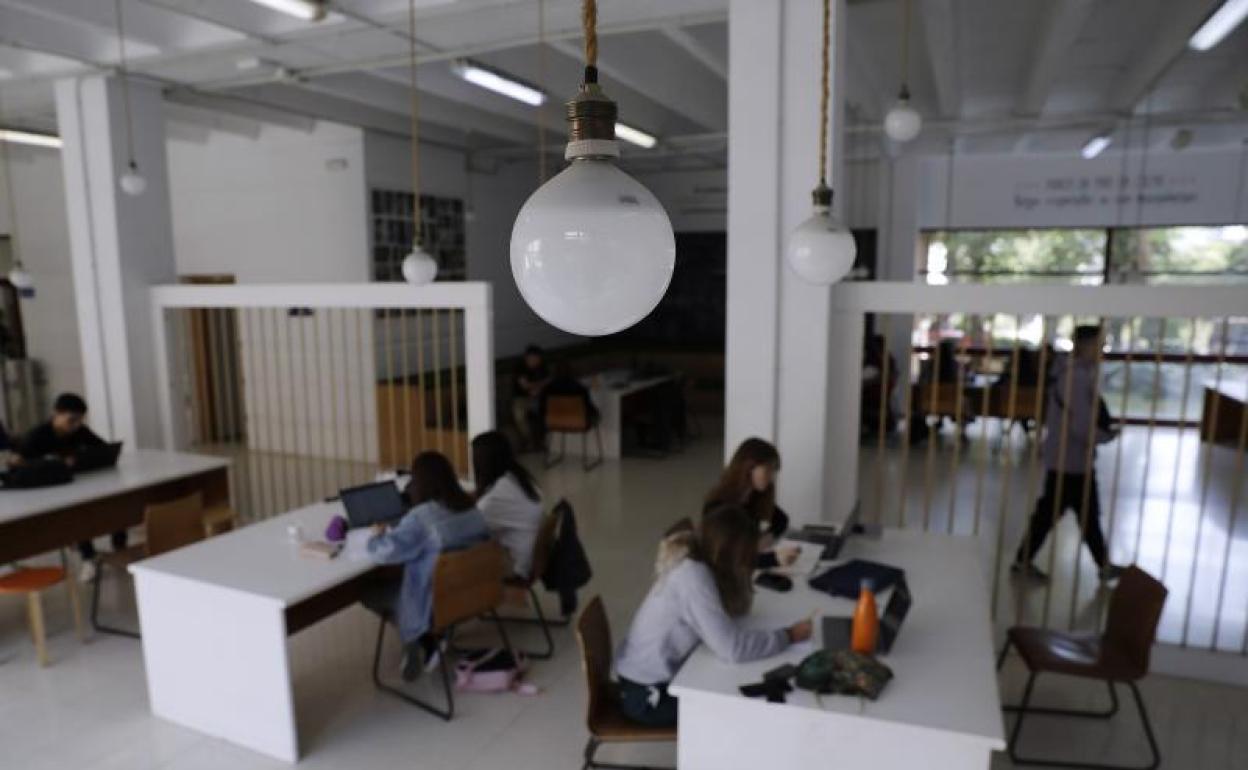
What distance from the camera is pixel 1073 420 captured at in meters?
4.92

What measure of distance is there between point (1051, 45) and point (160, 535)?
643 centimetres

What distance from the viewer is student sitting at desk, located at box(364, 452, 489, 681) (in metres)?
3.66

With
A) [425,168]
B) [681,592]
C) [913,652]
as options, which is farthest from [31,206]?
[913,652]

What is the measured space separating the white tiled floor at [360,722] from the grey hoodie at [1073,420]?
136 cm

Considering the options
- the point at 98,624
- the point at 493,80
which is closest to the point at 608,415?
the point at 493,80

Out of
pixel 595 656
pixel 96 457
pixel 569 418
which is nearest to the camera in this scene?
pixel 595 656

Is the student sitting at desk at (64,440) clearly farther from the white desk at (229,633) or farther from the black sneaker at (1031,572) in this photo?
the black sneaker at (1031,572)

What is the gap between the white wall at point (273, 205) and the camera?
8.66 metres

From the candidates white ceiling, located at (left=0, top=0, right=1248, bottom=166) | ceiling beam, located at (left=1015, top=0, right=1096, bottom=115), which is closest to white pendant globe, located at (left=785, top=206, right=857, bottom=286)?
white ceiling, located at (left=0, top=0, right=1248, bottom=166)

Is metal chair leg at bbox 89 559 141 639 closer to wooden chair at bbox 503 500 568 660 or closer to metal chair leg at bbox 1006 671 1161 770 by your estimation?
wooden chair at bbox 503 500 568 660

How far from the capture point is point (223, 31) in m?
5.37

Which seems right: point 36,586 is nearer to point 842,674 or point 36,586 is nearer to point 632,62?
point 842,674

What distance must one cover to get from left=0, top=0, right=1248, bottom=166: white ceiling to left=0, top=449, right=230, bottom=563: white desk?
9.10 feet

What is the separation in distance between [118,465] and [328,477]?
9.41 ft
